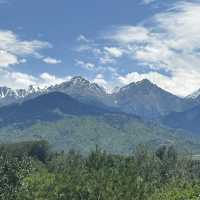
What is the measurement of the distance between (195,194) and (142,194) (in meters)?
25.9

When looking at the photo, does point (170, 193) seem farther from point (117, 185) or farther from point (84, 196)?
point (84, 196)

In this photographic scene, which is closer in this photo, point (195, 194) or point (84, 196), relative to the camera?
point (195, 194)

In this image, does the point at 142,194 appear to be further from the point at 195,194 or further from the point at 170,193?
the point at 195,194

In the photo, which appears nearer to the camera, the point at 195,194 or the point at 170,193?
the point at 195,194

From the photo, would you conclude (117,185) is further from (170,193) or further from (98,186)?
(170,193)

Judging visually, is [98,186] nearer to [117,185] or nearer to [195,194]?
[117,185]

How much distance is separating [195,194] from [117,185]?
3386cm

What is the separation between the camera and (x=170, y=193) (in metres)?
196

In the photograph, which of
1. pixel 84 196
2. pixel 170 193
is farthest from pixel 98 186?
pixel 170 193

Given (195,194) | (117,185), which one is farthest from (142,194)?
(195,194)

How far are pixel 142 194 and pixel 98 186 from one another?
16619 mm

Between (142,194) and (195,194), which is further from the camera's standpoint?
(142,194)

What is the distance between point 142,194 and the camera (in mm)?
196250

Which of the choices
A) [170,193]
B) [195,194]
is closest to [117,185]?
[170,193]
